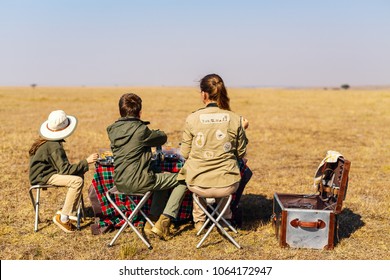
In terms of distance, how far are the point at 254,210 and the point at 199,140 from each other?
2.44 meters

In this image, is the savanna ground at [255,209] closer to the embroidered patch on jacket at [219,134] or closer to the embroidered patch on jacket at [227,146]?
the embroidered patch on jacket at [227,146]

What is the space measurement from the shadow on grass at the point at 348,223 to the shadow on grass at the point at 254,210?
1.01m

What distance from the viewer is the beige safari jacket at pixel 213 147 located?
191 inches

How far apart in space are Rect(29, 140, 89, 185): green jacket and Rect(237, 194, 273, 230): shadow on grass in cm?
230

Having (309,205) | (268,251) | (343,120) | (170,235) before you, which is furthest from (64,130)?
(343,120)

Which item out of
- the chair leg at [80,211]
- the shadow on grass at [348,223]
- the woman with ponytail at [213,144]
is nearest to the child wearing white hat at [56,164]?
the chair leg at [80,211]

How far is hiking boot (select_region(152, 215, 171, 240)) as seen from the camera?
17.1 ft

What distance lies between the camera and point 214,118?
16.0 ft

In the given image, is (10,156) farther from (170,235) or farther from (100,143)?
(170,235)

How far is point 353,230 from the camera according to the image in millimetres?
5996

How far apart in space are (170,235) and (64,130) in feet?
6.13

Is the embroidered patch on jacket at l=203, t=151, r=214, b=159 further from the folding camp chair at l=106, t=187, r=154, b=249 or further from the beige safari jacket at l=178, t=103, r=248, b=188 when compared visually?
the folding camp chair at l=106, t=187, r=154, b=249

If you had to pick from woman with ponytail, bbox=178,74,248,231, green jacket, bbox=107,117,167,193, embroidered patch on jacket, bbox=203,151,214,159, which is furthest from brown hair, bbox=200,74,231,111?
green jacket, bbox=107,117,167,193

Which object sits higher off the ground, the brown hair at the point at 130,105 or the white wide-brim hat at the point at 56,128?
the brown hair at the point at 130,105
